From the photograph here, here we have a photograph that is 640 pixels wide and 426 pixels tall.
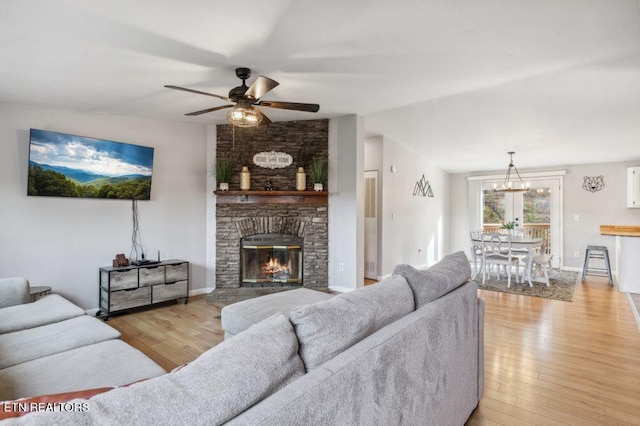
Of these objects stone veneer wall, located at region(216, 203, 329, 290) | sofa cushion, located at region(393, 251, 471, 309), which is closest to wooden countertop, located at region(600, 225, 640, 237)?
stone veneer wall, located at region(216, 203, 329, 290)

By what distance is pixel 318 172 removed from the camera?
15.3 feet

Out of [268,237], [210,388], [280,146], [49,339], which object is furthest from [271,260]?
[210,388]

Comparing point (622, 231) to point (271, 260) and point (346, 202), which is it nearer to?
point (346, 202)

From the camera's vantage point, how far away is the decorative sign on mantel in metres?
4.82

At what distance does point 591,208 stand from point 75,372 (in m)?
8.86

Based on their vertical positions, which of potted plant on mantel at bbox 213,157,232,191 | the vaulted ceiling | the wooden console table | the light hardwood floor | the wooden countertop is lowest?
the light hardwood floor

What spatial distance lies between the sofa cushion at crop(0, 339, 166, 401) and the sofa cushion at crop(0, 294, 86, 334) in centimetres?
74

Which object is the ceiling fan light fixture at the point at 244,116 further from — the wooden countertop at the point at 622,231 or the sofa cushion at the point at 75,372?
the wooden countertop at the point at 622,231

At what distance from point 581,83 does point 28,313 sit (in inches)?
203

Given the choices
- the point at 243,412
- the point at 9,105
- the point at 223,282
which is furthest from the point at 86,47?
the point at 223,282

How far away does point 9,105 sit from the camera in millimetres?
3549

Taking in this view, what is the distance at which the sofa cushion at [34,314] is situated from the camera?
7.67 ft

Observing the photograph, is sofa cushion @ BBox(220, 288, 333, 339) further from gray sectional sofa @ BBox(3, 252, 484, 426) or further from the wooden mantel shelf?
the wooden mantel shelf

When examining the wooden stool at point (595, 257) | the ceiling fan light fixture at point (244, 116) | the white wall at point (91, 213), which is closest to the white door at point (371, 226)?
the white wall at point (91, 213)
